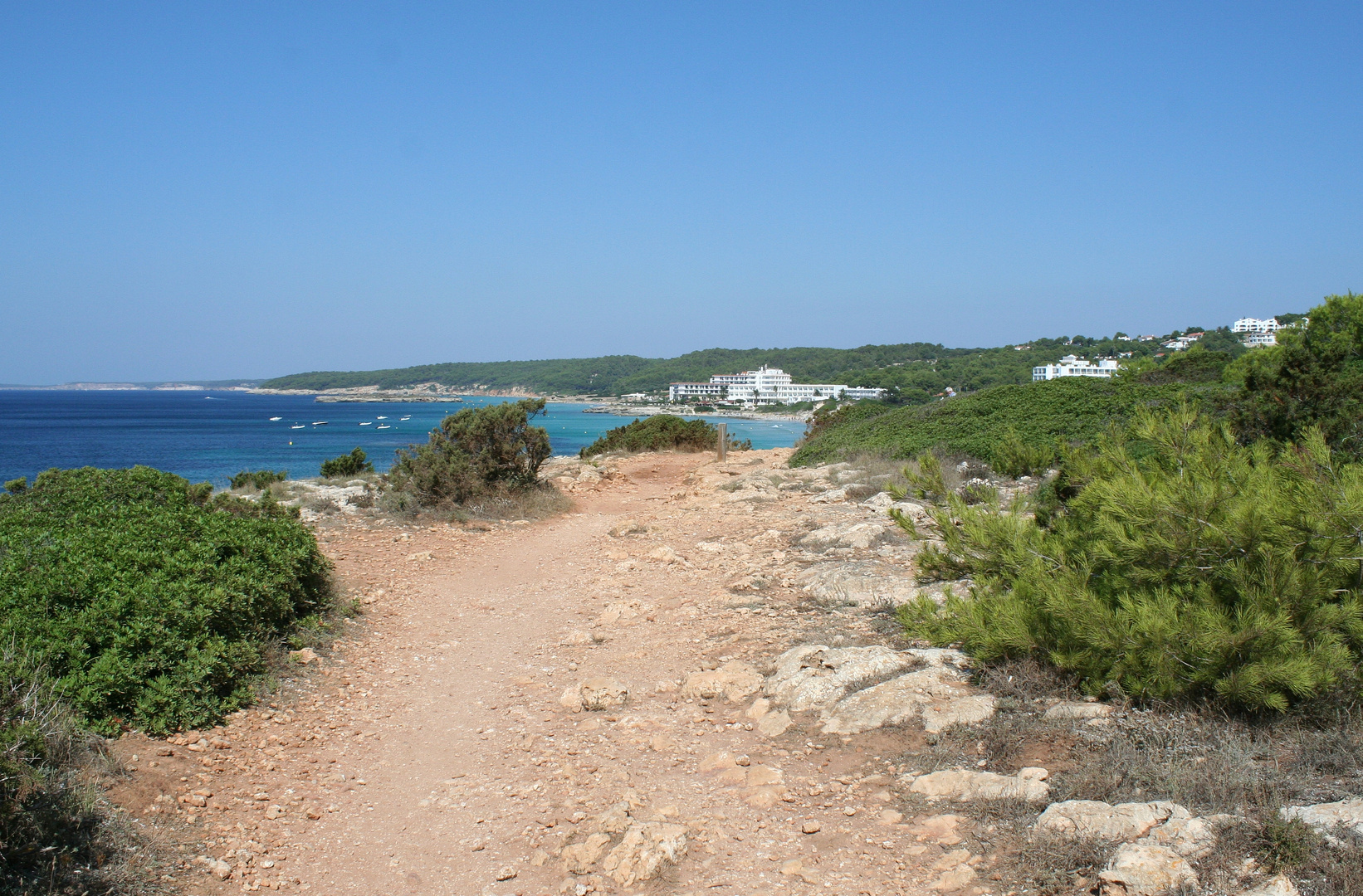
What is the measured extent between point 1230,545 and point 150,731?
5626mm

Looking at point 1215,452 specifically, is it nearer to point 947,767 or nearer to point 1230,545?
point 1230,545

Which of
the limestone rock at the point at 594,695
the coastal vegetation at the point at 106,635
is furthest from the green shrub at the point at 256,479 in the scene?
the limestone rock at the point at 594,695

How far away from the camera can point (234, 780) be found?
4.30 meters

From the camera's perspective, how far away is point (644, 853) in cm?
354

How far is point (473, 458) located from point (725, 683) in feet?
26.6

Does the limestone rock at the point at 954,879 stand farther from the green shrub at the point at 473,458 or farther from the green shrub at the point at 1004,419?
the green shrub at the point at 1004,419

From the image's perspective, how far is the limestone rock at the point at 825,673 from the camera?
513cm

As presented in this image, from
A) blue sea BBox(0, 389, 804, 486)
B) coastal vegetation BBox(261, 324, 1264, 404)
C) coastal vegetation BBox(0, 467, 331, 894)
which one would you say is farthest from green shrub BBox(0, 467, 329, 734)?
coastal vegetation BBox(261, 324, 1264, 404)

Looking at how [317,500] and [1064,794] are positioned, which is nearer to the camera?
[1064,794]

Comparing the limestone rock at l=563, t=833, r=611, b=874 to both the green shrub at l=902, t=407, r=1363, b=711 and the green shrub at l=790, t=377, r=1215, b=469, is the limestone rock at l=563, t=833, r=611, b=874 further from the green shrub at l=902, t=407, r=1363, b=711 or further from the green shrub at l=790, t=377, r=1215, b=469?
the green shrub at l=790, t=377, r=1215, b=469

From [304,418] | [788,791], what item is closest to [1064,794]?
[788,791]

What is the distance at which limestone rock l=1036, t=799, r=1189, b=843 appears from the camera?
308 cm

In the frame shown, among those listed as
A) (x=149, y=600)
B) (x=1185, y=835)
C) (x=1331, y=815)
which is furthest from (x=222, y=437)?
(x=1331, y=815)

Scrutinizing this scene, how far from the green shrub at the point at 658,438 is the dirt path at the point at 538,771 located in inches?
634
